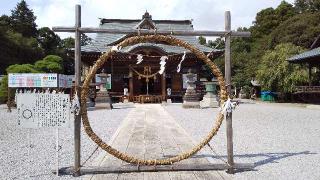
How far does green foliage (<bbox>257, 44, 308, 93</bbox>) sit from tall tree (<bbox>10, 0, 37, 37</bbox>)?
37203mm

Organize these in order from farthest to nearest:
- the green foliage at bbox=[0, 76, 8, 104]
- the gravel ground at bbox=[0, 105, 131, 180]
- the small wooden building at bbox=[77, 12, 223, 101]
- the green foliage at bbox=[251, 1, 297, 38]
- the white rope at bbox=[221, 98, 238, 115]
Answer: the green foliage at bbox=[251, 1, 297, 38]
the small wooden building at bbox=[77, 12, 223, 101]
the green foliage at bbox=[0, 76, 8, 104]
the white rope at bbox=[221, 98, 238, 115]
the gravel ground at bbox=[0, 105, 131, 180]

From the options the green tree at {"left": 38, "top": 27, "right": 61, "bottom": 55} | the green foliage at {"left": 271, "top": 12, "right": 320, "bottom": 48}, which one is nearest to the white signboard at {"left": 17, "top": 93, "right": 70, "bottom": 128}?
the green foliage at {"left": 271, "top": 12, "right": 320, "bottom": 48}

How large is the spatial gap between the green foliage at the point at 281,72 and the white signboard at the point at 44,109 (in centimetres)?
2548

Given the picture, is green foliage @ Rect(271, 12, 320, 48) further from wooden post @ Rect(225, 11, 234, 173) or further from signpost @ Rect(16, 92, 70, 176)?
signpost @ Rect(16, 92, 70, 176)

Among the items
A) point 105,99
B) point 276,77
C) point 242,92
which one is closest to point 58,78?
point 105,99

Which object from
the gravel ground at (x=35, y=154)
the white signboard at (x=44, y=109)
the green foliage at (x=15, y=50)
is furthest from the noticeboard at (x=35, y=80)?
the green foliage at (x=15, y=50)

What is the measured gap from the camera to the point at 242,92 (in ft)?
140

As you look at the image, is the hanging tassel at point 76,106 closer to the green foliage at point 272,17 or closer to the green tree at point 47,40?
the green foliage at point 272,17

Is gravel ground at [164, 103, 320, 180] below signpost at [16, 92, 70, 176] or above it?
below

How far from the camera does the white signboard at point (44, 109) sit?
5.31 m

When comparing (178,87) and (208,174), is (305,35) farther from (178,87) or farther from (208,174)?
(208,174)

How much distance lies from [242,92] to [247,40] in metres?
13.7

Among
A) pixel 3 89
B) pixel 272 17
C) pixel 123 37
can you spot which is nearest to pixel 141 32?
pixel 3 89

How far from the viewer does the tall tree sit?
2121 inches
